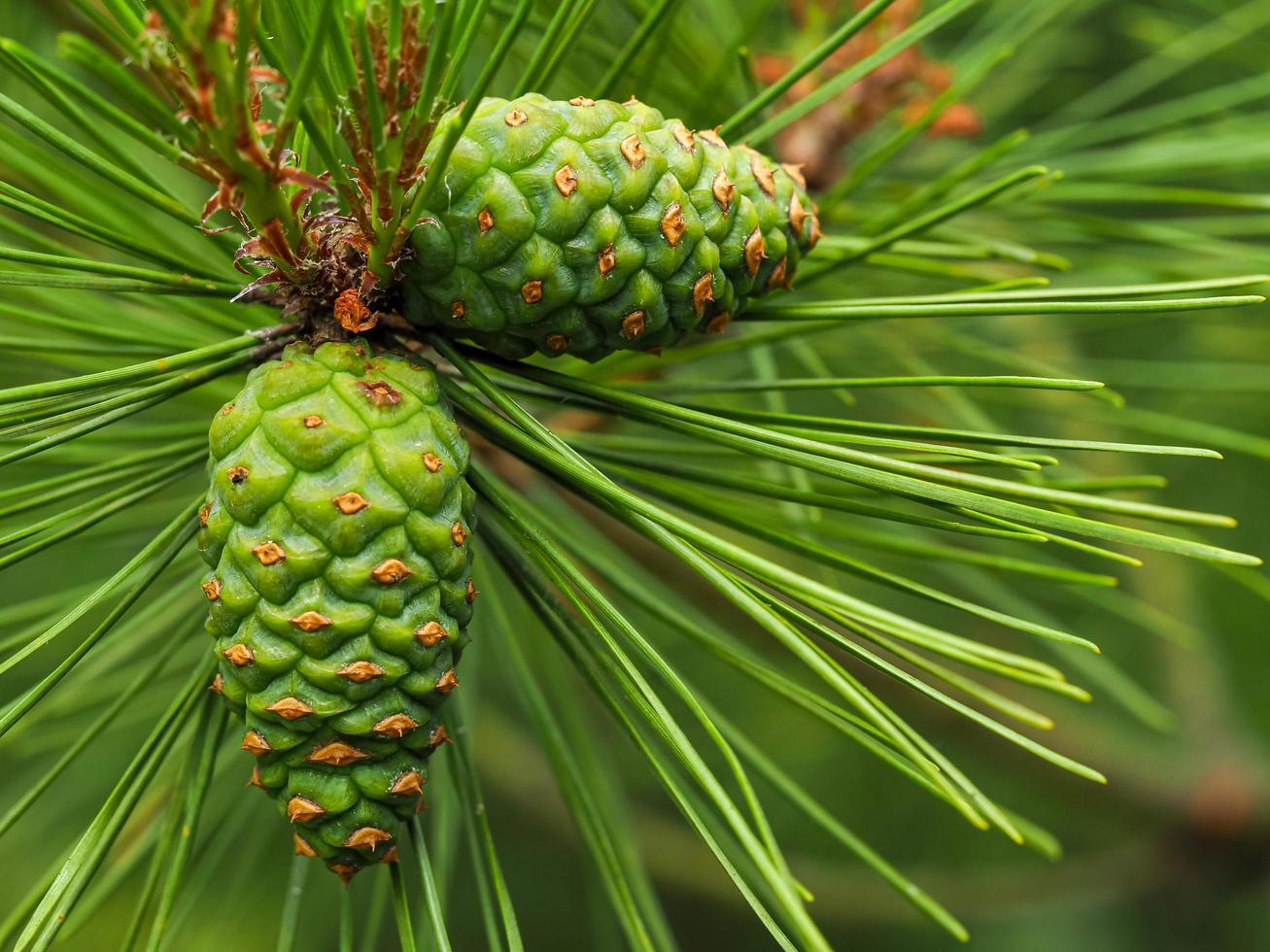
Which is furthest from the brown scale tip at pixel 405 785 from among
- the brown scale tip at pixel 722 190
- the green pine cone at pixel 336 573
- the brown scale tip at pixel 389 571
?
the brown scale tip at pixel 722 190

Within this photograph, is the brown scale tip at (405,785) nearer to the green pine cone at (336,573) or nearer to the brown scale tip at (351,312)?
the green pine cone at (336,573)

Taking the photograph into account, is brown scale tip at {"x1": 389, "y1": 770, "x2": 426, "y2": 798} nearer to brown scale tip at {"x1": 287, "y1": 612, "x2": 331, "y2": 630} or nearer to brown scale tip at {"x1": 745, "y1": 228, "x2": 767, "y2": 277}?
brown scale tip at {"x1": 287, "y1": 612, "x2": 331, "y2": 630}

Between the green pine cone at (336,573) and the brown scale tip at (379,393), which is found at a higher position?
the brown scale tip at (379,393)

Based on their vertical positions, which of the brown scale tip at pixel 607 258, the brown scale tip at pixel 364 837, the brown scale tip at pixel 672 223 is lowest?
the brown scale tip at pixel 364 837

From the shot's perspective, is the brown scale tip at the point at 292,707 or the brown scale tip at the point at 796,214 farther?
the brown scale tip at the point at 796,214

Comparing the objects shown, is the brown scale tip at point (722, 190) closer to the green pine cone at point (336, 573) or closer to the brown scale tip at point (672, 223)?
the brown scale tip at point (672, 223)

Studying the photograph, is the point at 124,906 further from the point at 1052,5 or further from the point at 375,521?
the point at 1052,5

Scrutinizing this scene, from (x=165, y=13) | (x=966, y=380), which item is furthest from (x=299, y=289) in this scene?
(x=966, y=380)
